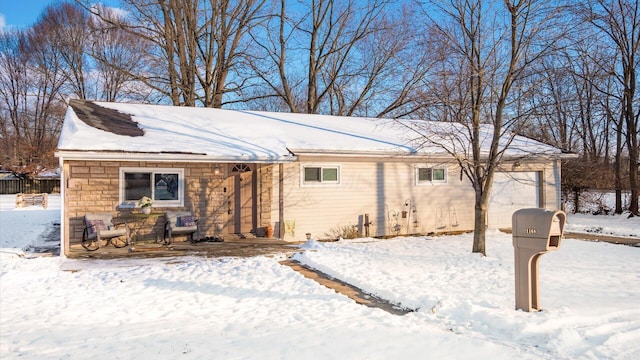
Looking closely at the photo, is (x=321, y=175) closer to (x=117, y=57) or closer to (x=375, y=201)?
(x=375, y=201)

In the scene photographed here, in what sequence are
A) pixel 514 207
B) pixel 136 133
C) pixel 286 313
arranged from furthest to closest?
pixel 514 207, pixel 136 133, pixel 286 313

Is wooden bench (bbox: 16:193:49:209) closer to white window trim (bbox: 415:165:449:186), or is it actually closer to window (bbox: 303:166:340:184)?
window (bbox: 303:166:340:184)

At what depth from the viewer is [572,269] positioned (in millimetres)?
7820

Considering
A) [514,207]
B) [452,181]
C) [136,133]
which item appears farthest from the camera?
[514,207]

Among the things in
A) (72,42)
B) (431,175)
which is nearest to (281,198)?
(431,175)

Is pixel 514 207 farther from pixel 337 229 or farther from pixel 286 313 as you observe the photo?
pixel 286 313

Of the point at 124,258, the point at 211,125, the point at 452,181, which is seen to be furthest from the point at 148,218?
the point at 452,181

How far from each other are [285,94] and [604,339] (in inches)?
900

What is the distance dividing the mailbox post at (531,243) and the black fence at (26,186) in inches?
1528

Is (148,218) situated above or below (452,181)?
below

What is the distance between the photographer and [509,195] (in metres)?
14.1

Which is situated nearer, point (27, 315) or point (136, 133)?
point (27, 315)

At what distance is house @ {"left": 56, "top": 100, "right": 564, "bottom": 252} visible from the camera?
9867mm

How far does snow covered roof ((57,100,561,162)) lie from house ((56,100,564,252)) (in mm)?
31
